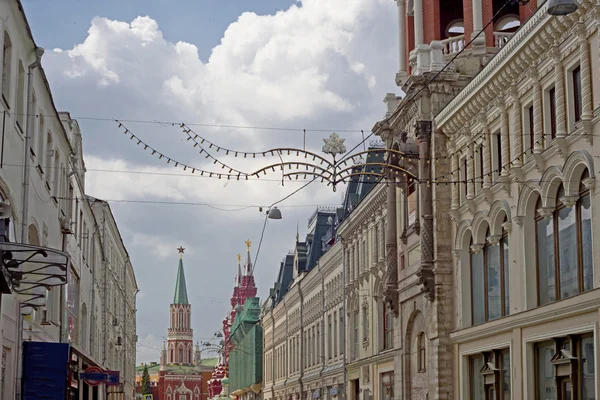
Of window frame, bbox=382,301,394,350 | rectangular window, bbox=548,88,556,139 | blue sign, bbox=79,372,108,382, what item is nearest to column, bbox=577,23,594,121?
rectangular window, bbox=548,88,556,139

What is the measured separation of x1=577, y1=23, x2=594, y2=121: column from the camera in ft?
70.5

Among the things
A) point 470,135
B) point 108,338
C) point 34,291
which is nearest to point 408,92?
point 470,135

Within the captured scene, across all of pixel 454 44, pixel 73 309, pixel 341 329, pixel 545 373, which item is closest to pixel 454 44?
pixel 454 44

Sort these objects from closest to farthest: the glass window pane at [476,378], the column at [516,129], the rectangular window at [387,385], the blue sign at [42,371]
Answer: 1. the blue sign at [42,371]
2. the column at [516,129]
3. the glass window pane at [476,378]
4. the rectangular window at [387,385]

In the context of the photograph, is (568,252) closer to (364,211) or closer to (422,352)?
(422,352)

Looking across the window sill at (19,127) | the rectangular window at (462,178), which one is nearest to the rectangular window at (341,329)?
the rectangular window at (462,178)

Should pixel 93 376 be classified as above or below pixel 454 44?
below

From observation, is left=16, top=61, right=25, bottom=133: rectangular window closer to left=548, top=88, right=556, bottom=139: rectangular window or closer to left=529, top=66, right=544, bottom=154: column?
left=529, top=66, right=544, bottom=154: column

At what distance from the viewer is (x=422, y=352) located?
1377 inches

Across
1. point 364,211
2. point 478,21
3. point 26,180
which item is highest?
point 478,21

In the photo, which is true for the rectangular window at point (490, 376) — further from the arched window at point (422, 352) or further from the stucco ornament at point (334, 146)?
the stucco ornament at point (334, 146)

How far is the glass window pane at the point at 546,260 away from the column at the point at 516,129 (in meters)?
1.85

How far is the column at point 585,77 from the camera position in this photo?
70.5 ft

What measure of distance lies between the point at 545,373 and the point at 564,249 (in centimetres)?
321
